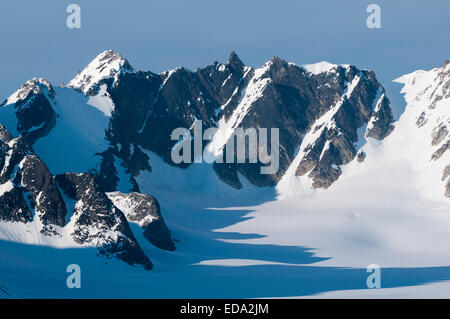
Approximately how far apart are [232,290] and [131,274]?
27.7m

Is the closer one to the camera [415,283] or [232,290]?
[232,290]

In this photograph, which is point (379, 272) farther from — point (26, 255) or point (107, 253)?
point (26, 255)

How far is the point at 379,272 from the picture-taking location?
652ft

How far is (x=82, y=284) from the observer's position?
558 ft
